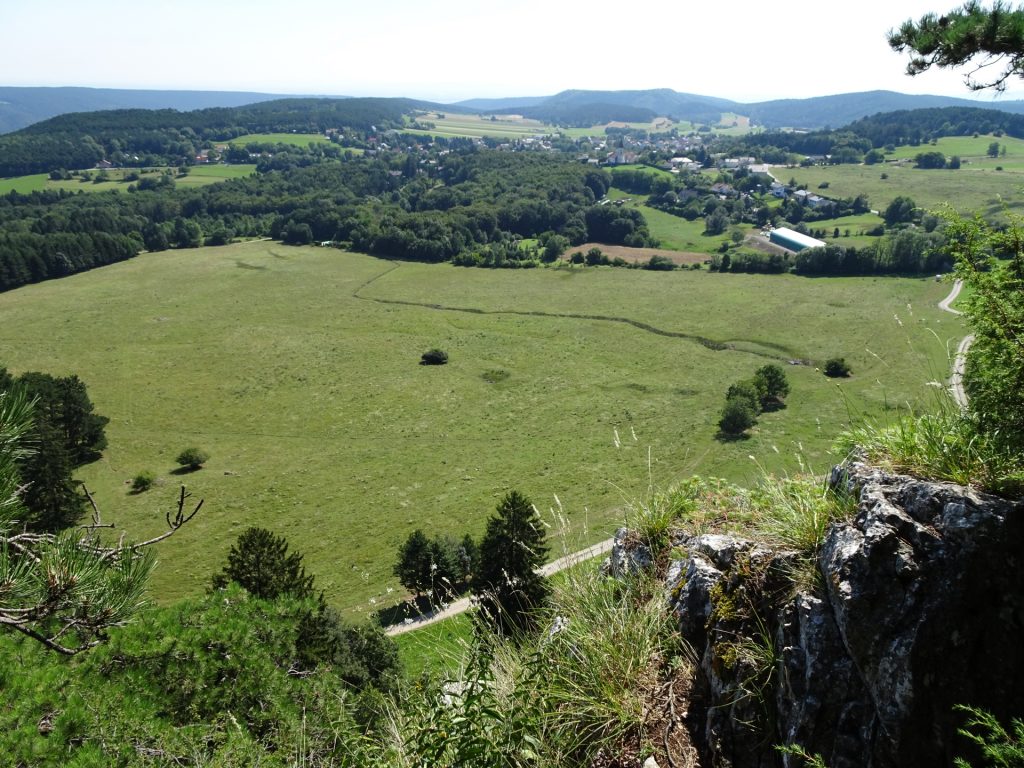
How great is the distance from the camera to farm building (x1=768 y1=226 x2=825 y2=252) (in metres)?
105

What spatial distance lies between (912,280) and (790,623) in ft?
A: 317

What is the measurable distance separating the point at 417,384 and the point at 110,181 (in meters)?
169

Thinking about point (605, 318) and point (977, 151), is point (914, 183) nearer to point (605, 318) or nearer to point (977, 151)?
point (977, 151)

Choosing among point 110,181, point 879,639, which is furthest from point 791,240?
point 110,181

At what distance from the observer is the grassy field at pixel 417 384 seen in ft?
124

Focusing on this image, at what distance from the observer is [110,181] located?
173 meters

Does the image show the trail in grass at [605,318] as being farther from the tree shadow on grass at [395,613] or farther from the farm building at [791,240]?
the farm building at [791,240]

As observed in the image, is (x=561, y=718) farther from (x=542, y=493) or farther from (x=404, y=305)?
(x=404, y=305)

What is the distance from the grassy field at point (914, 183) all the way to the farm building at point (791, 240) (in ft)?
85.7

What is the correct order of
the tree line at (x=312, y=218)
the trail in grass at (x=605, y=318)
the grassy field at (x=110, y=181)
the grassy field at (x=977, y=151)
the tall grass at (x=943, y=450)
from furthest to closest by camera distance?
the grassy field at (x=110, y=181) → the grassy field at (x=977, y=151) → the tree line at (x=312, y=218) → the trail in grass at (x=605, y=318) → the tall grass at (x=943, y=450)

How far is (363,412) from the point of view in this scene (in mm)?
53438

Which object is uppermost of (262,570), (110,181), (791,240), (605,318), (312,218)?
(110,181)

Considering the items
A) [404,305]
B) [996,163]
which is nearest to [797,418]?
[404,305]

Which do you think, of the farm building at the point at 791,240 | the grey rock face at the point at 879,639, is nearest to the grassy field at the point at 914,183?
the farm building at the point at 791,240
